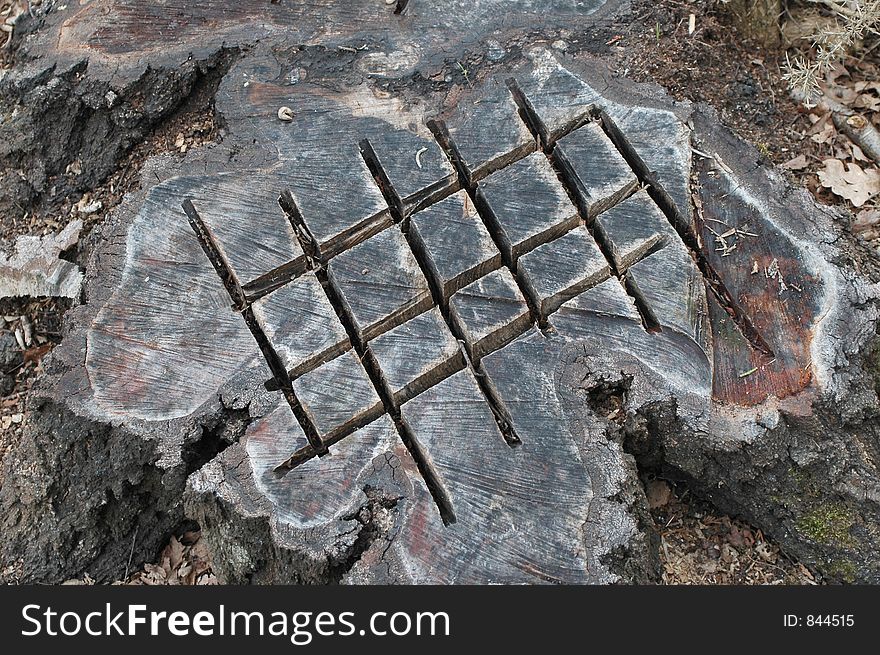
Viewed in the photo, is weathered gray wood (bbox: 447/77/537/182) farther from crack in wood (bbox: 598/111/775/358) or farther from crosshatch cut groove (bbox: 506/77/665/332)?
crack in wood (bbox: 598/111/775/358)

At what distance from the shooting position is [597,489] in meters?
2.45

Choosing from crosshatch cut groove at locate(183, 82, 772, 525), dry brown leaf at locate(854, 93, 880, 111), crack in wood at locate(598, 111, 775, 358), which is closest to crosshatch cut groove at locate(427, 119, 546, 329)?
crosshatch cut groove at locate(183, 82, 772, 525)

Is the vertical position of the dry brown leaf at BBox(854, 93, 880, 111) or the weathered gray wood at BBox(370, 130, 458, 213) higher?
the weathered gray wood at BBox(370, 130, 458, 213)

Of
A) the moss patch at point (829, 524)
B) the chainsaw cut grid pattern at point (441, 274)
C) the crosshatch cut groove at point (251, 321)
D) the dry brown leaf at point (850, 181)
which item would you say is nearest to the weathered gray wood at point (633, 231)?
the chainsaw cut grid pattern at point (441, 274)

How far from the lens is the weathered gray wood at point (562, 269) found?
8.79 ft

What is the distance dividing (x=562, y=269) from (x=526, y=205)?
0.86 feet

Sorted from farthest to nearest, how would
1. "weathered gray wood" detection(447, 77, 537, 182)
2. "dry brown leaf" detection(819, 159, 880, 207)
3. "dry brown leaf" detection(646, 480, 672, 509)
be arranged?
1. "dry brown leaf" detection(819, 159, 880, 207)
2. "dry brown leaf" detection(646, 480, 672, 509)
3. "weathered gray wood" detection(447, 77, 537, 182)

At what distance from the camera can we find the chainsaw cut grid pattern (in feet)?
8.48

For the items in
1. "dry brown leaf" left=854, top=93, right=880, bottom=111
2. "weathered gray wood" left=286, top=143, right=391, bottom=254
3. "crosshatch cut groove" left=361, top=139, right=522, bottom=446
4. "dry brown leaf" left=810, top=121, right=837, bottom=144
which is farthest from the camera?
"dry brown leaf" left=854, top=93, right=880, bottom=111

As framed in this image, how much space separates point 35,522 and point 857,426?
273 centimetres

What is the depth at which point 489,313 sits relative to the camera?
2.65m

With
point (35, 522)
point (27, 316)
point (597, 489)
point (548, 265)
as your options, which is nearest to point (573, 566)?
point (597, 489)

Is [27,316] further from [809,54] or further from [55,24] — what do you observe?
[809,54]

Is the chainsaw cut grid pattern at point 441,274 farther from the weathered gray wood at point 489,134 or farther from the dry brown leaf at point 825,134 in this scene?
the dry brown leaf at point 825,134
